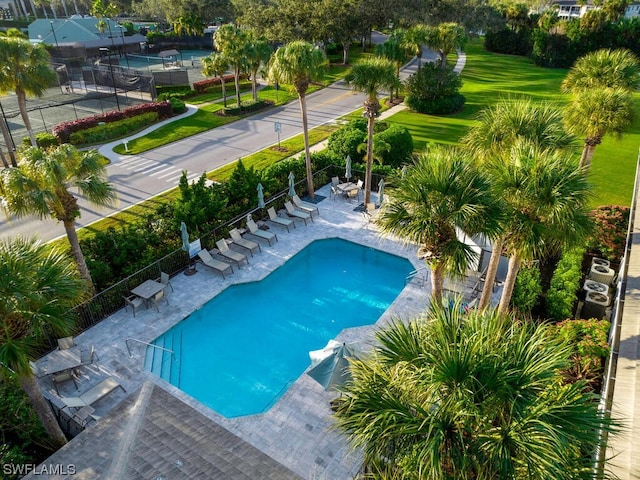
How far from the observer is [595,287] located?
15344 mm

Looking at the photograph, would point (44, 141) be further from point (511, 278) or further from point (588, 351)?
point (588, 351)

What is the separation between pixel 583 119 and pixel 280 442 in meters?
16.3

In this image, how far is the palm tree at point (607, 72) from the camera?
1866cm

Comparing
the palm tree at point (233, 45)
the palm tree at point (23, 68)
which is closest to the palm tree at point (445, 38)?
the palm tree at point (233, 45)

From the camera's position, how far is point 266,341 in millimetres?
15047

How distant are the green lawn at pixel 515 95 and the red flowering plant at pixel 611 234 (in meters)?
2.26

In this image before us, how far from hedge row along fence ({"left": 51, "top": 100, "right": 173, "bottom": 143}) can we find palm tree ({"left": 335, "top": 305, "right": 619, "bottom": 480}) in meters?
31.6

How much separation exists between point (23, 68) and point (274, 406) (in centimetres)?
2510

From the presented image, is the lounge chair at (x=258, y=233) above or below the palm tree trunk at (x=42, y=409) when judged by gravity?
below

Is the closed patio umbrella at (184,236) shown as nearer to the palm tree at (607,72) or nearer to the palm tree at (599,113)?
the palm tree at (599,113)

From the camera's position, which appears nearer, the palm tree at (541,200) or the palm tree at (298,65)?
the palm tree at (541,200)

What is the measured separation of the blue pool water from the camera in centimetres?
1341

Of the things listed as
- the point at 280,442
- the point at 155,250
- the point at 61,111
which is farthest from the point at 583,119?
the point at 61,111

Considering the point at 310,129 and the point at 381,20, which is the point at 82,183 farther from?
the point at 381,20
